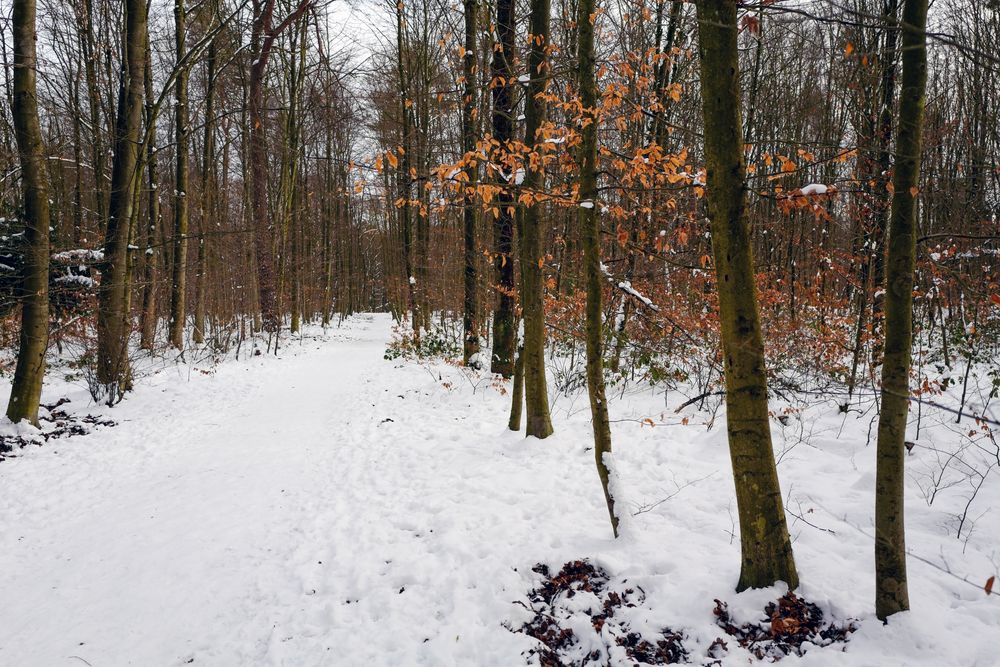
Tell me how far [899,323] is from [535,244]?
3698 millimetres

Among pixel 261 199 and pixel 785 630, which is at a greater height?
pixel 261 199

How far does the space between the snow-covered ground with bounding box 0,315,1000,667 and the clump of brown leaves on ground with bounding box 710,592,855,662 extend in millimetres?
60

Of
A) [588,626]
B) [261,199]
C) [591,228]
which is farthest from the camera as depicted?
[261,199]

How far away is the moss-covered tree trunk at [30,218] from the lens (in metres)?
6.38

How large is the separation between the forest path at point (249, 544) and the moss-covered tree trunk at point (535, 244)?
2.90ft

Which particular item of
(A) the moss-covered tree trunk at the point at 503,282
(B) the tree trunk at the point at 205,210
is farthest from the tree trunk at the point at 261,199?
(A) the moss-covered tree trunk at the point at 503,282

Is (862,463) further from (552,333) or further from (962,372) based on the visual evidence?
(552,333)

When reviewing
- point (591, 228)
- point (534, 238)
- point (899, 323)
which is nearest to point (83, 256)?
point (534, 238)

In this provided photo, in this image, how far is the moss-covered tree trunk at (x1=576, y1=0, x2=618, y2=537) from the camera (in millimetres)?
3637

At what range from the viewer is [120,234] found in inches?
319

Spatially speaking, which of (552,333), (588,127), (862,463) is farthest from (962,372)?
(588,127)

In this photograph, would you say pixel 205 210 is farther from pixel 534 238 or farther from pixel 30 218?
pixel 534 238

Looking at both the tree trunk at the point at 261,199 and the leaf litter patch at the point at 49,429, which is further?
the tree trunk at the point at 261,199

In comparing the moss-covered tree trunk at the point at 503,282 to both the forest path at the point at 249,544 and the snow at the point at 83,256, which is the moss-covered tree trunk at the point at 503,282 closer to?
the forest path at the point at 249,544
